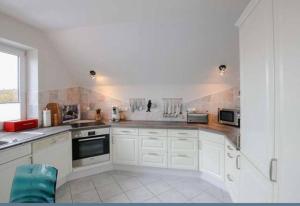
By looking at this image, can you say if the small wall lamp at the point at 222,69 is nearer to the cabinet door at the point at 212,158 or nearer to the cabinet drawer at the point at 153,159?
the cabinet door at the point at 212,158

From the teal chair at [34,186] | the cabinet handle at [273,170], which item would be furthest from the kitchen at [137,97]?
the teal chair at [34,186]

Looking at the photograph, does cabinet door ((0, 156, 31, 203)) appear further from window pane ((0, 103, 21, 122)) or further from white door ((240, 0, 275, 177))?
white door ((240, 0, 275, 177))

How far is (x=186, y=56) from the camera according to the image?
10.2ft

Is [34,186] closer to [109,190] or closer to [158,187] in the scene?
[109,190]

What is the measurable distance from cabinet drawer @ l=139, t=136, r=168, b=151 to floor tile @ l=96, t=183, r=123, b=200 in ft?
2.56

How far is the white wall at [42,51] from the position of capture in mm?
2482

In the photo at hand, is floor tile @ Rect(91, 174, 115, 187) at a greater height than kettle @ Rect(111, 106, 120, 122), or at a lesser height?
lesser

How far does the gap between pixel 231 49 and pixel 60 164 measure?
10.1ft

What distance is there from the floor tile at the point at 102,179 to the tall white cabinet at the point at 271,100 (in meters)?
2.10

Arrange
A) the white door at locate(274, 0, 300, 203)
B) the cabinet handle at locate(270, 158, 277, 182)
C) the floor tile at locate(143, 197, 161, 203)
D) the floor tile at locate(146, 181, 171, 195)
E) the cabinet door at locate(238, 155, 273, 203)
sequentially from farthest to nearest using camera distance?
the floor tile at locate(146, 181, 171, 195)
the floor tile at locate(143, 197, 161, 203)
the cabinet door at locate(238, 155, 273, 203)
the cabinet handle at locate(270, 158, 277, 182)
the white door at locate(274, 0, 300, 203)

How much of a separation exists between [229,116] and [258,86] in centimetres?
196

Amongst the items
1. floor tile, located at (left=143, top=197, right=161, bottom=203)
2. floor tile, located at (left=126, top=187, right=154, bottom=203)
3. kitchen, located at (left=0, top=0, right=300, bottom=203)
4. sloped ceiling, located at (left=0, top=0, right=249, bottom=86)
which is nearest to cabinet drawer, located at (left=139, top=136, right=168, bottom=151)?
kitchen, located at (left=0, top=0, right=300, bottom=203)

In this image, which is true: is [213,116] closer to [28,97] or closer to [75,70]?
[75,70]

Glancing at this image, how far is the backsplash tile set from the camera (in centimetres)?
336
